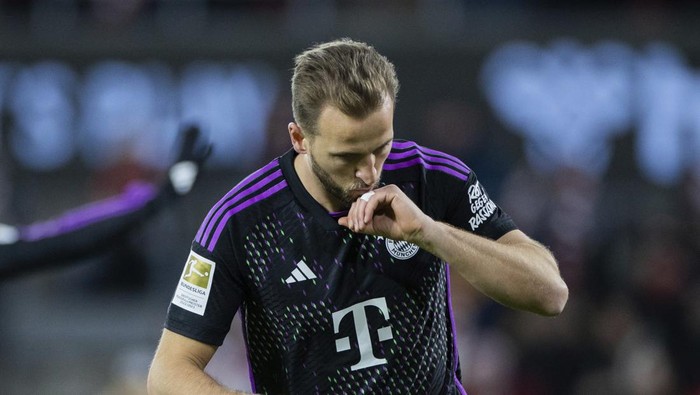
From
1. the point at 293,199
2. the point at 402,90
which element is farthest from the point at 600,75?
the point at 293,199

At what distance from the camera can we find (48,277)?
472 inches

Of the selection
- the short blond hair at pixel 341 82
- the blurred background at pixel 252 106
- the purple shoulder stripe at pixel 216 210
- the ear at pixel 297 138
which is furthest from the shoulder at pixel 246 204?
the blurred background at pixel 252 106

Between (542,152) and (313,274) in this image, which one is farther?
(542,152)

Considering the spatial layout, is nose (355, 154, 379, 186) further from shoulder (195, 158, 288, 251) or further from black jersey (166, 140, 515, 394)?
shoulder (195, 158, 288, 251)

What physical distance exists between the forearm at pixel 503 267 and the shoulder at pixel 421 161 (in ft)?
1.07

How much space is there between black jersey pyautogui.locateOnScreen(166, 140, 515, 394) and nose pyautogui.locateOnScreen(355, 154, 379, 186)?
0.82 feet

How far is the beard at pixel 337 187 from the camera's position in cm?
400

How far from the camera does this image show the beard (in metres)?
4.00

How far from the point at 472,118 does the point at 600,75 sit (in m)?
1.36

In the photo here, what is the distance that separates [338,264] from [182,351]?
61 cm

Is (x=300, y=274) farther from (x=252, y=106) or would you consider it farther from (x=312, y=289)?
(x=252, y=106)

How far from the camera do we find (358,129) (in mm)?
3916

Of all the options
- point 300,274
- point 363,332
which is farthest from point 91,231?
point 363,332

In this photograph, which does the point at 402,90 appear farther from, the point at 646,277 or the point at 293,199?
the point at 293,199
